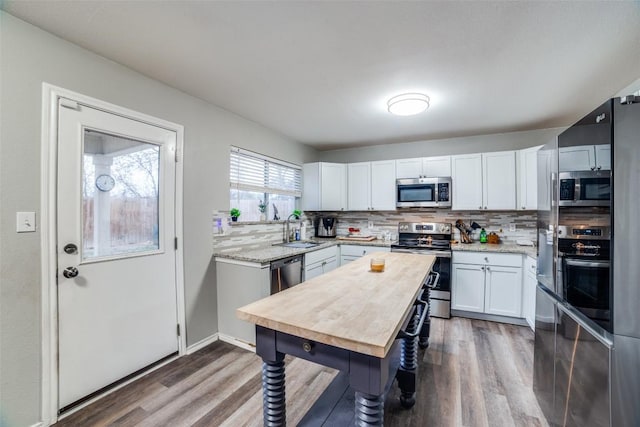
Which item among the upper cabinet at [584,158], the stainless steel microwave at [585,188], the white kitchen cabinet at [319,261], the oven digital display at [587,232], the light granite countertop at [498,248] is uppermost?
the upper cabinet at [584,158]

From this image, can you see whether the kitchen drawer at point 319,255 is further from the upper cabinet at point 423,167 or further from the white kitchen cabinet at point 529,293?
the white kitchen cabinet at point 529,293

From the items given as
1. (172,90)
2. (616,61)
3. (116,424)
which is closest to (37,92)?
(172,90)

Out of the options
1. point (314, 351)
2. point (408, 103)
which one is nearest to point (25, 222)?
point (314, 351)

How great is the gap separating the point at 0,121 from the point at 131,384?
6.35 feet

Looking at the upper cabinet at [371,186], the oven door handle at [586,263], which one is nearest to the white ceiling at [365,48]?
the oven door handle at [586,263]

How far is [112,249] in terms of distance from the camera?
79.7 inches

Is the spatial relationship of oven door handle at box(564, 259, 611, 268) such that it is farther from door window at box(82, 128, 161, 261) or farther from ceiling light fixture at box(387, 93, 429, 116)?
door window at box(82, 128, 161, 261)

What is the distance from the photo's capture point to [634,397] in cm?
105

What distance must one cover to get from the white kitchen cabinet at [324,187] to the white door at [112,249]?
2294 millimetres

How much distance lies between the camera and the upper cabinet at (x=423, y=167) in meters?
3.84

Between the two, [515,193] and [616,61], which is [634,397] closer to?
[616,61]

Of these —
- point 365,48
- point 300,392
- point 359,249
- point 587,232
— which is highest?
point 365,48

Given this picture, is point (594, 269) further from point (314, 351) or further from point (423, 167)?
point (423, 167)

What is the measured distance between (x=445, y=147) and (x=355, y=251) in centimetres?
207
